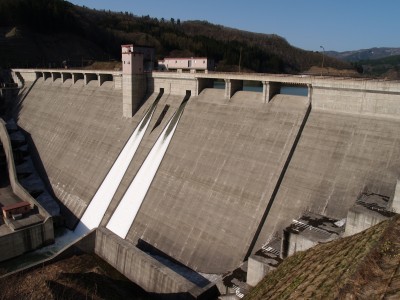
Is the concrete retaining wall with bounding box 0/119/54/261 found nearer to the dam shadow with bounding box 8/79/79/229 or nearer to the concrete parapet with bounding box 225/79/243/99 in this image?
the dam shadow with bounding box 8/79/79/229

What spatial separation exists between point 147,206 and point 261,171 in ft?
24.4

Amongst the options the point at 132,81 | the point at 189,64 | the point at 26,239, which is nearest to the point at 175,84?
the point at 132,81

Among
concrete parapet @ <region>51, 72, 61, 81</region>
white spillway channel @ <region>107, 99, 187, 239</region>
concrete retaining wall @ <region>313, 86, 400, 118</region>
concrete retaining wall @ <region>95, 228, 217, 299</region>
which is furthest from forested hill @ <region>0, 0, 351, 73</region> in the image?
concrete retaining wall @ <region>95, 228, 217, 299</region>

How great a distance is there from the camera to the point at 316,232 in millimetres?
13602

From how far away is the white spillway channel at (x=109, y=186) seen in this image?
23783 millimetres

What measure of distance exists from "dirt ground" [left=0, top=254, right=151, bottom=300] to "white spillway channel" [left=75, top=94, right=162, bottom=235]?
4307mm

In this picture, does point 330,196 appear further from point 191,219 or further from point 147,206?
point 147,206

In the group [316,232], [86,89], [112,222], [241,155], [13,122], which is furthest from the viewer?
[13,122]

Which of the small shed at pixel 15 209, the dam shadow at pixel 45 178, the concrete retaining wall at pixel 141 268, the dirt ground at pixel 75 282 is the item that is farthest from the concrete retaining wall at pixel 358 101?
the small shed at pixel 15 209

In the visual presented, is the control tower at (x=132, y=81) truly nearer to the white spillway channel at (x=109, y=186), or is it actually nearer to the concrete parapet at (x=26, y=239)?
the white spillway channel at (x=109, y=186)

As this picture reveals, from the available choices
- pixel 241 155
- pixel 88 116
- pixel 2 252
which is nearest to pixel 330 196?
pixel 241 155

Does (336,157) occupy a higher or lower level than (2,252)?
higher

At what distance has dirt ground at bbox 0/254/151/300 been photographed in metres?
15.8

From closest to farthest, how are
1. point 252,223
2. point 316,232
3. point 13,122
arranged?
point 316,232 < point 252,223 < point 13,122
